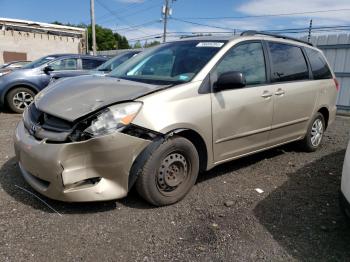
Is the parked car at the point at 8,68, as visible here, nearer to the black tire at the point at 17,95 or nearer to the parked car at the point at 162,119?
the black tire at the point at 17,95

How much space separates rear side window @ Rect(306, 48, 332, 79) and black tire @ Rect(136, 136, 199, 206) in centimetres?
282

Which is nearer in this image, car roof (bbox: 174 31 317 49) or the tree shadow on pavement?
the tree shadow on pavement

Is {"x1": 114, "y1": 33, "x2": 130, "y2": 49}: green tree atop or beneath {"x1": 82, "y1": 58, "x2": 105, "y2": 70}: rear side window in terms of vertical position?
atop

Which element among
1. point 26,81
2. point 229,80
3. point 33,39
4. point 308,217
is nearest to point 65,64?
point 26,81

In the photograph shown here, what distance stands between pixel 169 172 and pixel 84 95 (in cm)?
109

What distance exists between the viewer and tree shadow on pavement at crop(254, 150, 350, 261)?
281 centimetres

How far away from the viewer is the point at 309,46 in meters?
5.43

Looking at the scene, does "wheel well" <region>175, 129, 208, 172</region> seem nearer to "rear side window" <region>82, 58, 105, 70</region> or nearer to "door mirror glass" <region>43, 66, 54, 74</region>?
"door mirror glass" <region>43, 66, 54, 74</region>

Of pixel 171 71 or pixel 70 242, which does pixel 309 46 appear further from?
pixel 70 242

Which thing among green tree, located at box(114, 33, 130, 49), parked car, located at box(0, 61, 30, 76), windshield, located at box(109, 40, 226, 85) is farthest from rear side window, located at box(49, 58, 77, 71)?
green tree, located at box(114, 33, 130, 49)

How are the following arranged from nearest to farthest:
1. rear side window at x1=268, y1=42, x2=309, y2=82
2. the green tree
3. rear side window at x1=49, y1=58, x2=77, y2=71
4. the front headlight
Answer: the front headlight → rear side window at x1=268, y1=42, x2=309, y2=82 → rear side window at x1=49, y1=58, x2=77, y2=71 → the green tree

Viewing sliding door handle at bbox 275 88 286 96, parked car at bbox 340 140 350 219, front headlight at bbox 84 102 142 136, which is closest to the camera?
parked car at bbox 340 140 350 219

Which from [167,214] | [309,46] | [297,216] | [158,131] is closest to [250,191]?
[297,216]

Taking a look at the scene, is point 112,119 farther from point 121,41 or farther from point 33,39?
point 121,41
